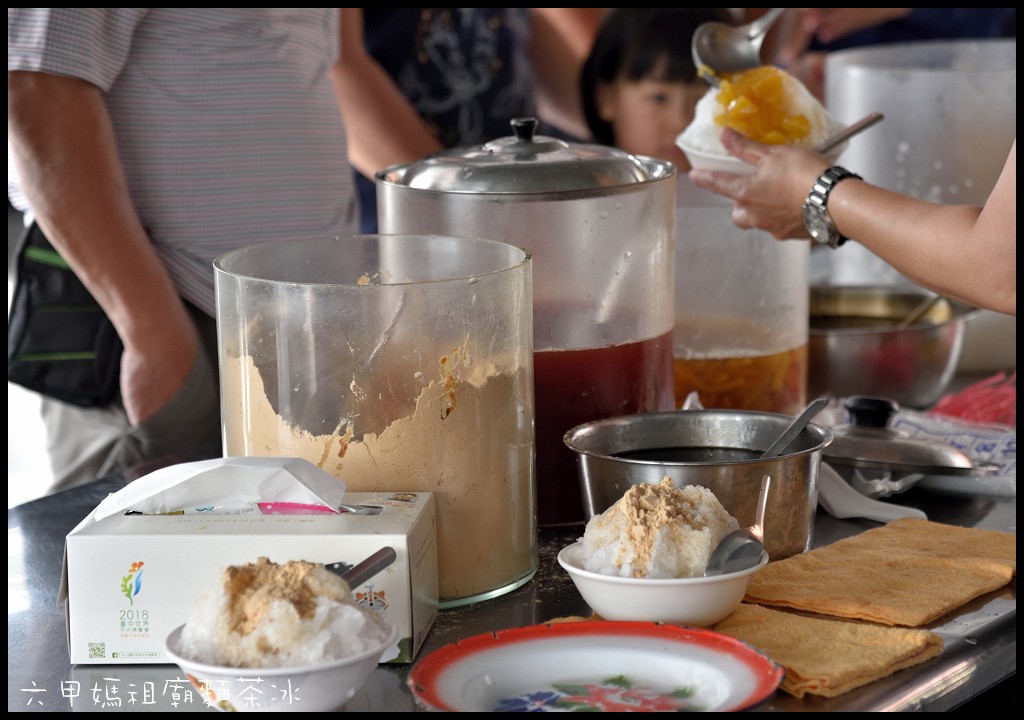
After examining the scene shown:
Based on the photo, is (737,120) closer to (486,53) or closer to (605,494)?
(605,494)

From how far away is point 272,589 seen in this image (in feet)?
2.45

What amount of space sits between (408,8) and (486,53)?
0.21 metres

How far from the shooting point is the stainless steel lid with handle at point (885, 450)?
4.11 feet

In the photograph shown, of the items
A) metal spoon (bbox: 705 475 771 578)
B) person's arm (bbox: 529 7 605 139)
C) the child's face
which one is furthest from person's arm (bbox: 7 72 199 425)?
person's arm (bbox: 529 7 605 139)

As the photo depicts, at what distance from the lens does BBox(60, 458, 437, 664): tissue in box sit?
84 cm

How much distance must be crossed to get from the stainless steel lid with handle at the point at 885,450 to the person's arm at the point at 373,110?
1.25m

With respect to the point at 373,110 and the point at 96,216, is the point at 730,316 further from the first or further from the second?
the point at 373,110

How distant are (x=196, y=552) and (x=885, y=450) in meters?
0.77

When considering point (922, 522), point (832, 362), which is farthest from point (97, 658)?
point (832, 362)

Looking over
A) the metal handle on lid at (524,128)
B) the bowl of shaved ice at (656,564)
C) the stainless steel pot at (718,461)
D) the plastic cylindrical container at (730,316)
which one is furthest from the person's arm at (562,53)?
the bowl of shaved ice at (656,564)

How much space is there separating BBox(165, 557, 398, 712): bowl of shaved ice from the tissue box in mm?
71

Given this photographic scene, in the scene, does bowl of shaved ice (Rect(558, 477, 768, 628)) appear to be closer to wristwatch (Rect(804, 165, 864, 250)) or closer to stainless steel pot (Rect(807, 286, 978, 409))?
wristwatch (Rect(804, 165, 864, 250))

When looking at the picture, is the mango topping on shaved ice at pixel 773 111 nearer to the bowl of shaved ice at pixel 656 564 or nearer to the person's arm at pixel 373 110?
the bowl of shaved ice at pixel 656 564

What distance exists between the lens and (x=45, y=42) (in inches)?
65.4
